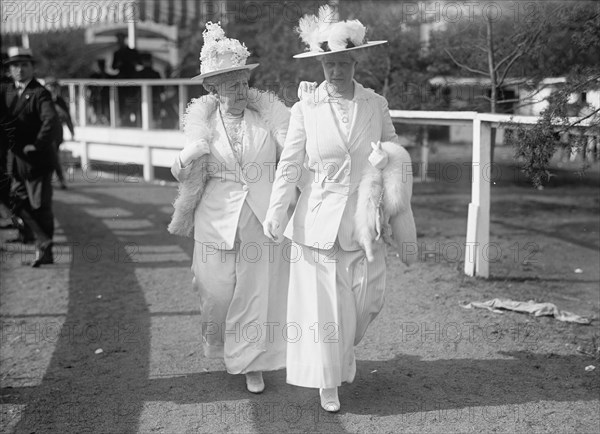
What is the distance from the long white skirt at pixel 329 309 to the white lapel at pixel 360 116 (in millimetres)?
637

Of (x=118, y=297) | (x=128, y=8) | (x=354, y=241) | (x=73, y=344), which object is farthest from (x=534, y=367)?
(x=128, y=8)

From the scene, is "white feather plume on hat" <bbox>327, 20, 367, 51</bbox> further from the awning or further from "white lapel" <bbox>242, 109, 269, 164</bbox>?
the awning

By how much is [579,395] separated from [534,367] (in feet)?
1.85

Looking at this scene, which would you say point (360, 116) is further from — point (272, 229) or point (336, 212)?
point (272, 229)

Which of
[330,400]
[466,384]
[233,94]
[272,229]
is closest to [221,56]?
[233,94]

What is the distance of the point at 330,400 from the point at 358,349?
4.22ft

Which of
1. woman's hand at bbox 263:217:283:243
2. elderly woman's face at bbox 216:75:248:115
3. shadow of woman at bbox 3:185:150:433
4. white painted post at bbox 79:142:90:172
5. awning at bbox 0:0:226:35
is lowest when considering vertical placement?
shadow of woman at bbox 3:185:150:433

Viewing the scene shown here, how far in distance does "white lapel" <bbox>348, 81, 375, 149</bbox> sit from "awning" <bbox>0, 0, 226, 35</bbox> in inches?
445

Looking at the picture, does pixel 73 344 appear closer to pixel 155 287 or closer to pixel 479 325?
pixel 155 287

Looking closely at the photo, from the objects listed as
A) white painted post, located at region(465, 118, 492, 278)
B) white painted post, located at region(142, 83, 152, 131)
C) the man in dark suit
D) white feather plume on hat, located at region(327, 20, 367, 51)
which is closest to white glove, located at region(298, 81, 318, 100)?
white feather plume on hat, located at region(327, 20, 367, 51)

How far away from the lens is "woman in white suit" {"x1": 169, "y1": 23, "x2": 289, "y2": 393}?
5551 mm

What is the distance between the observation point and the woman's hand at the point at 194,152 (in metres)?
5.43

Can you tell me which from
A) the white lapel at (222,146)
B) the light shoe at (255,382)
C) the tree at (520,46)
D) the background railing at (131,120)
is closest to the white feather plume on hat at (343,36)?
the white lapel at (222,146)

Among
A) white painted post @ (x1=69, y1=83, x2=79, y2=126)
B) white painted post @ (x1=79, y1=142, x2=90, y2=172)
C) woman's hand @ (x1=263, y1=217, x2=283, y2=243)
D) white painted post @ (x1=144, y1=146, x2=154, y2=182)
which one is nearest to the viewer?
woman's hand @ (x1=263, y1=217, x2=283, y2=243)
